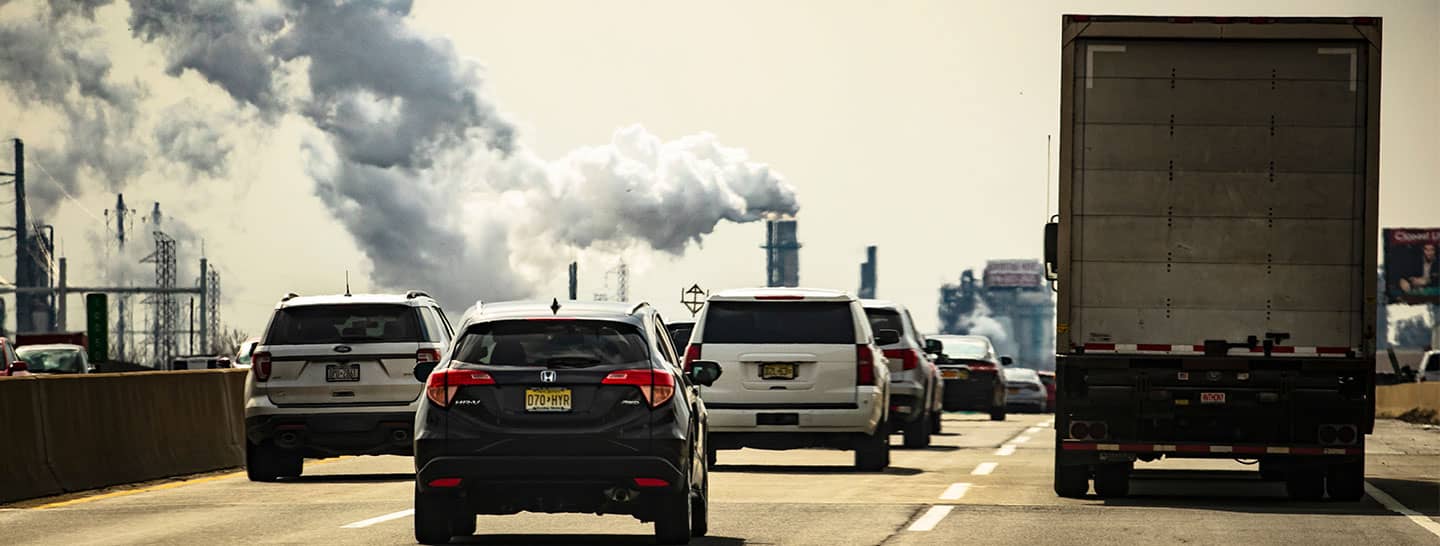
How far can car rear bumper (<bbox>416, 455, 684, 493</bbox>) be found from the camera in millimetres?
13070

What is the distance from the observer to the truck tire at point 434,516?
534 inches

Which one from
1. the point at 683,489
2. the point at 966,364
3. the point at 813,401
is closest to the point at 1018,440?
the point at 966,364

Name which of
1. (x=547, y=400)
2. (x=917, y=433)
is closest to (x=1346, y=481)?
(x=547, y=400)

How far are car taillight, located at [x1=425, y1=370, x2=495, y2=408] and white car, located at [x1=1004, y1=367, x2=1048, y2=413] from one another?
3895 cm

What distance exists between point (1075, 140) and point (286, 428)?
776 centimetres

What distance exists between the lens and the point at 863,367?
73.4ft

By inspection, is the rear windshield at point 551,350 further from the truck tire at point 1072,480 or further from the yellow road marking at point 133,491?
the truck tire at point 1072,480

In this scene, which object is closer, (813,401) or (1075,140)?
(1075,140)

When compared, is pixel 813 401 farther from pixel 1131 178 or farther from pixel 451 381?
pixel 451 381

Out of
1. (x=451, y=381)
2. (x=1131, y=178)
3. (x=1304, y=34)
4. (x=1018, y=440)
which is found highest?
(x=1304, y=34)

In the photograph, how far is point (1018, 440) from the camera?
32250 mm

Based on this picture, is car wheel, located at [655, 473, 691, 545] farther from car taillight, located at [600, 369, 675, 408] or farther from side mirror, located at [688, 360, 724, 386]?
side mirror, located at [688, 360, 724, 386]

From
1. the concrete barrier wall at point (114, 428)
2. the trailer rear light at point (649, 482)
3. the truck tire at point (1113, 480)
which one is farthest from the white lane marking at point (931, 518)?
the concrete barrier wall at point (114, 428)

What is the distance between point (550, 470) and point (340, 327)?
27.9 ft
